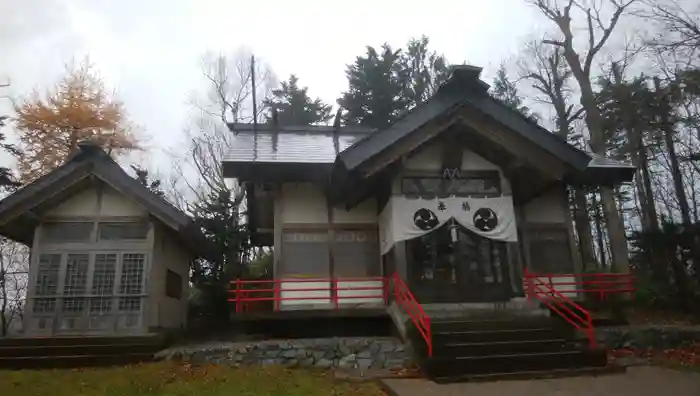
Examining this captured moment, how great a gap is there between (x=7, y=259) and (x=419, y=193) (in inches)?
987

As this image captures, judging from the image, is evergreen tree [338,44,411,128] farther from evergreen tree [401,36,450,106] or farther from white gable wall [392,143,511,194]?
white gable wall [392,143,511,194]

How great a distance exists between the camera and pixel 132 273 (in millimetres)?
13180

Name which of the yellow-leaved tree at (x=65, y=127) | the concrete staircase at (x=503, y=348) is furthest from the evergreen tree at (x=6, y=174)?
the concrete staircase at (x=503, y=348)

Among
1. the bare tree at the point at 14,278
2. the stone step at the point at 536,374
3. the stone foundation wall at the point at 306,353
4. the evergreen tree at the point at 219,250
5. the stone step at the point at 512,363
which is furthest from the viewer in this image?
the bare tree at the point at 14,278

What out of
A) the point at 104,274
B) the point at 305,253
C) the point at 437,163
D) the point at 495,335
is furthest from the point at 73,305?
the point at 495,335

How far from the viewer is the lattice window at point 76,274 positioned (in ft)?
42.1

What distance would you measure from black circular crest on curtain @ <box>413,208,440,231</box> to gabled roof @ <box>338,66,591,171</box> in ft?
6.12

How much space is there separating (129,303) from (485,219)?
968 centimetres

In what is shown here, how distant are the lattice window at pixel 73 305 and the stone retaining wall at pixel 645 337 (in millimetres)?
12899

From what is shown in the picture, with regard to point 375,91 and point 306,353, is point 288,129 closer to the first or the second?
point 306,353

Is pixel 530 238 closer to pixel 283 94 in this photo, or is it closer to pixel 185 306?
pixel 185 306

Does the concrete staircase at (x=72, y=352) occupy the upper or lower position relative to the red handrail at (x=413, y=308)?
lower

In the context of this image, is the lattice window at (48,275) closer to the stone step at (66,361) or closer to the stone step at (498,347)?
the stone step at (66,361)

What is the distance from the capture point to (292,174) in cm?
1281
